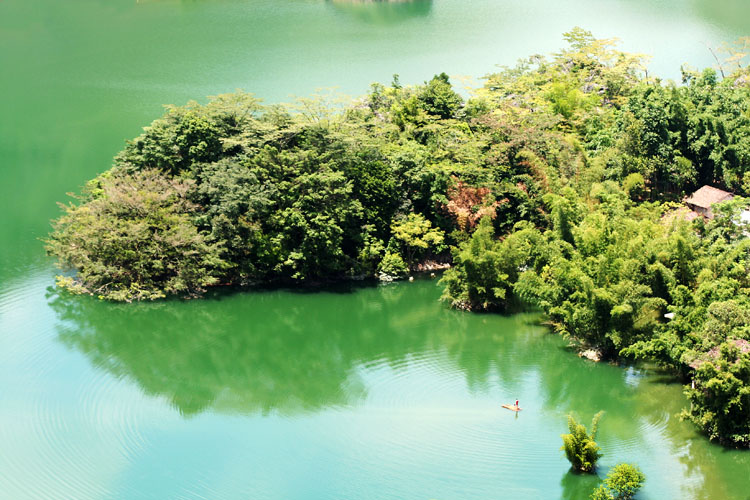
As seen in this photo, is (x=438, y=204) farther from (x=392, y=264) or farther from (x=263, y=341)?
(x=263, y=341)

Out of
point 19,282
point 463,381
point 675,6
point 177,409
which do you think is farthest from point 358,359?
point 675,6

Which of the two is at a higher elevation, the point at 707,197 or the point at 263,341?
the point at 707,197

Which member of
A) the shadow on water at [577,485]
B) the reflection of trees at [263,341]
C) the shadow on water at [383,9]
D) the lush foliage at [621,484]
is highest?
the shadow on water at [383,9]

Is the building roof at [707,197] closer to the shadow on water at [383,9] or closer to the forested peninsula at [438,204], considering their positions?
the forested peninsula at [438,204]

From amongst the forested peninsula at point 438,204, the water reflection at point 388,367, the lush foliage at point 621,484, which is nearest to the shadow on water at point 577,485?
the water reflection at point 388,367

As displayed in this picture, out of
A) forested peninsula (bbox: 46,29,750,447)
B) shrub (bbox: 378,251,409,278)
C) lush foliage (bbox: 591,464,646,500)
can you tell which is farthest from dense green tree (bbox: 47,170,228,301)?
lush foliage (bbox: 591,464,646,500)

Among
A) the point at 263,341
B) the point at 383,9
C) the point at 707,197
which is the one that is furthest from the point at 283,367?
the point at 383,9
